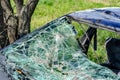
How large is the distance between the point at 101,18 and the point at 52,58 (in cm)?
63

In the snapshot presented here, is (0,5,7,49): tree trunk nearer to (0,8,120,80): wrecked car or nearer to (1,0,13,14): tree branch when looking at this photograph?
(1,0,13,14): tree branch

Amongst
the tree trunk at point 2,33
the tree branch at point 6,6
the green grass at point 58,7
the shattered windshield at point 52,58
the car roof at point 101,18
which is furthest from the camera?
the green grass at point 58,7

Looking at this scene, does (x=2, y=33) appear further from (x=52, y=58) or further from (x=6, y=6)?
(x=52, y=58)

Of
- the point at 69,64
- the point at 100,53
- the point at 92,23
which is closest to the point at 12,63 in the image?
the point at 69,64

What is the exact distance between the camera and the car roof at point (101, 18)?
437cm

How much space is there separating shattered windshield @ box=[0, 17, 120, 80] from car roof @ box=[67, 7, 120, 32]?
0.24 metres

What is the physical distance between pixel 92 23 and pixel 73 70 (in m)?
0.50

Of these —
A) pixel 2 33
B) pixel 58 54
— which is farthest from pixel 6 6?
pixel 58 54

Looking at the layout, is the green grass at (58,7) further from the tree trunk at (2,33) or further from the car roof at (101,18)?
the car roof at (101,18)

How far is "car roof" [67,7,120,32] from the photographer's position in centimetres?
437

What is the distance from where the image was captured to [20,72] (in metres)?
4.22

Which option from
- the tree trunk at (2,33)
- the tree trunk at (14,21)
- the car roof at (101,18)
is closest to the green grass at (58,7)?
Answer: the tree trunk at (14,21)

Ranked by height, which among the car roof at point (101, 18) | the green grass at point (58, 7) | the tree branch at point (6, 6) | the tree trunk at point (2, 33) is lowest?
the green grass at point (58, 7)

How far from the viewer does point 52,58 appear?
462 cm
